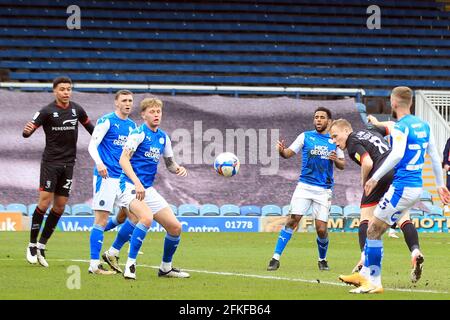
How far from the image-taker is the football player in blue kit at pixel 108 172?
11617 mm

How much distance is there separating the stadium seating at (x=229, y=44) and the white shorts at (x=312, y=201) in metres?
17.2

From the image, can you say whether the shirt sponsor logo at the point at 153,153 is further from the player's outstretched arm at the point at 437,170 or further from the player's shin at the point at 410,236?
the player's outstretched arm at the point at 437,170

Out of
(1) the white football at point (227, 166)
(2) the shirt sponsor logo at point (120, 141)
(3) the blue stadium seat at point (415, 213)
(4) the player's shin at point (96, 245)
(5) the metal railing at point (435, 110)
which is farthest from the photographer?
(5) the metal railing at point (435, 110)

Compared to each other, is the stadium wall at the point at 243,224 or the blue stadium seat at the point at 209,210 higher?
the blue stadium seat at the point at 209,210

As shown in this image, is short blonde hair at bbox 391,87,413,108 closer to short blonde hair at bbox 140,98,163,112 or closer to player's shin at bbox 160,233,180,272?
short blonde hair at bbox 140,98,163,112

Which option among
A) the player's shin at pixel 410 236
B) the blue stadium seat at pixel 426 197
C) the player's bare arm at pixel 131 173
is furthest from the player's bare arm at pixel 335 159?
the blue stadium seat at pixel 426 197

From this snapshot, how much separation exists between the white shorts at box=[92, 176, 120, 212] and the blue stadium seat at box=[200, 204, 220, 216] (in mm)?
13750

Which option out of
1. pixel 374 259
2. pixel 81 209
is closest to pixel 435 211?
pixel 81 209

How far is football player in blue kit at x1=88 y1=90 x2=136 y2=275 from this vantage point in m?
11.6

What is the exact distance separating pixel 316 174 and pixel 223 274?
2.39m

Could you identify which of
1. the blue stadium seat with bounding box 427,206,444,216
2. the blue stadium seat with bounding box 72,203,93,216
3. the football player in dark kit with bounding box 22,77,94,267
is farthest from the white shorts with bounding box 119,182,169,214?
the blue stadium seat with bounding box 427,206,444,216

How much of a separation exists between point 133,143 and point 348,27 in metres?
23.3
